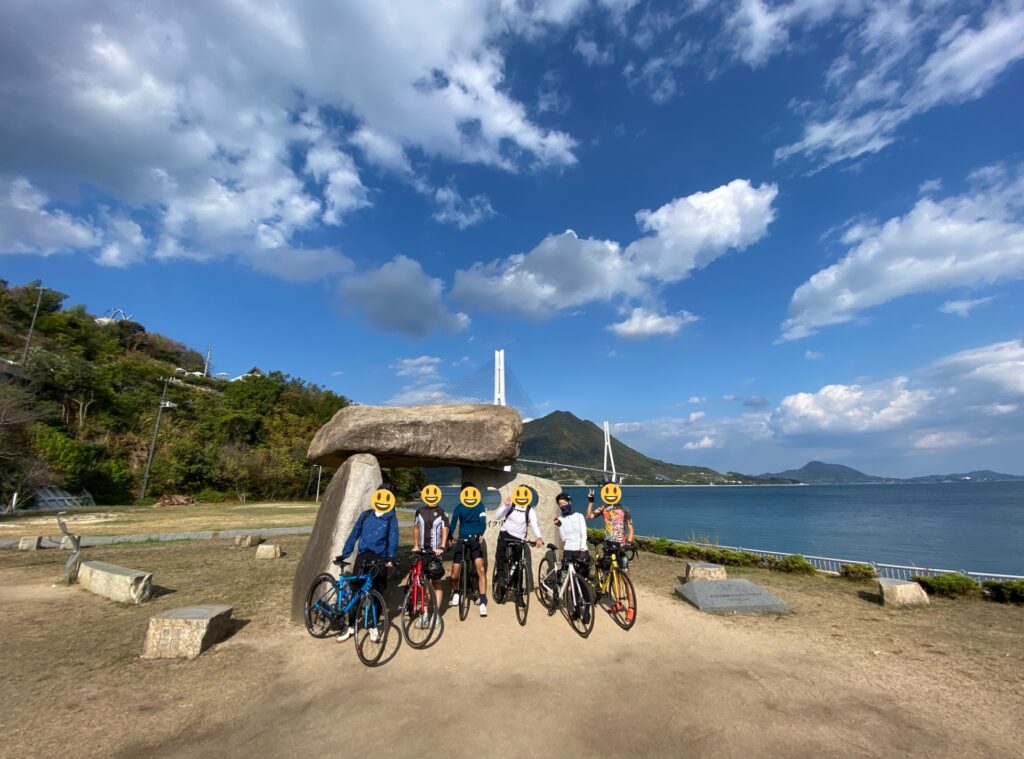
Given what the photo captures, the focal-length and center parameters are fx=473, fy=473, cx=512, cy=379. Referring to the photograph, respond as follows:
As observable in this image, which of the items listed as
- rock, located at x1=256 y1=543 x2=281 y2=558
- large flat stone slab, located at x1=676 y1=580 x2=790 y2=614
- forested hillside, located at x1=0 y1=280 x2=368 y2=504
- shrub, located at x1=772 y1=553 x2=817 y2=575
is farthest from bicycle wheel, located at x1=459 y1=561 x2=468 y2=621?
forested hillside, located at x1=0 y1=280 x2=368 y2=504

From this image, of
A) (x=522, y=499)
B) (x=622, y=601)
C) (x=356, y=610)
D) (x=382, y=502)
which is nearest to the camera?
(x=356, y=610)

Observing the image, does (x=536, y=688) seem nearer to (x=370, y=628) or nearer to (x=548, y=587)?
(x=370, y=628)

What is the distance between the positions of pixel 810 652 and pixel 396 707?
Result: 4.39m

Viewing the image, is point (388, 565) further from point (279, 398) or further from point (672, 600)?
point (279, 398)

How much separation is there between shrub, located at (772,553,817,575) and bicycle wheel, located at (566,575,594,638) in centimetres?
686

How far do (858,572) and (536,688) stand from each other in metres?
8.49

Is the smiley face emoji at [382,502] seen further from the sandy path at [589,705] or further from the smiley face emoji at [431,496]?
the sandy path at [589,705]

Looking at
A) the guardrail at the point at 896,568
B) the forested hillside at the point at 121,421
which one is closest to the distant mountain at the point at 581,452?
the forested hillside at the point at 121,421

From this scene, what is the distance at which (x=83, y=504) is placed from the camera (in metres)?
25.1

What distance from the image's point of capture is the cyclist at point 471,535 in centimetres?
645

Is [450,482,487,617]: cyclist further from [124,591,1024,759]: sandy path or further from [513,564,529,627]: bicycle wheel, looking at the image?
[124,591,1024,759]: sandy path

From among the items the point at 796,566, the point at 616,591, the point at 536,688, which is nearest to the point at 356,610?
the point at 536,688

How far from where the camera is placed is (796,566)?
33.7ft

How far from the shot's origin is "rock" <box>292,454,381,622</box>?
6375mm
